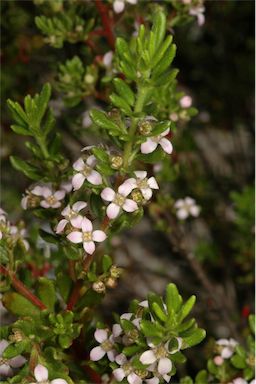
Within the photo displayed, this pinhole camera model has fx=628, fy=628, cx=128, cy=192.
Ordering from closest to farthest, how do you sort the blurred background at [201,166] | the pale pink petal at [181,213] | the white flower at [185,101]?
the white flower at [185,101] → the pale pink petal at [181,213] → the blurred background at [201,166]

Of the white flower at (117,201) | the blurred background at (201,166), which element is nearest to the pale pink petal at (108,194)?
the white flower at (117,201)

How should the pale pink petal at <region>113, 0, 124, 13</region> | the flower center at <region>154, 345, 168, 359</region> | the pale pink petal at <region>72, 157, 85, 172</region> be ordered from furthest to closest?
1. the pale pink petal at <region>113, 0, 124, 13</region>
2. the pale pink petal at <region>72, 157, 85, 172</region>
3. the flower center at <region>154, 345, 168, 359</region>

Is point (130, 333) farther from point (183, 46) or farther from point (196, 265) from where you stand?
point (183, 46)

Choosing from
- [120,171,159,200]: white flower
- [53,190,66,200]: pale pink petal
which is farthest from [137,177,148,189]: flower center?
[53,190,66,200]: pale pink petal

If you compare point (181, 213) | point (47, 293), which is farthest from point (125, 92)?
point (181, 213)

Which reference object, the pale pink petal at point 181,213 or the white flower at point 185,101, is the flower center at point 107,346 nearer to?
the white flower at point 185,101

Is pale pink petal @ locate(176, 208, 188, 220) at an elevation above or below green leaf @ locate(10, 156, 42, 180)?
below

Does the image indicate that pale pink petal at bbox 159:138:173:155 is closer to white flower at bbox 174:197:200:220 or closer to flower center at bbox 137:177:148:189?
flower center at bbox 137:177:148:189

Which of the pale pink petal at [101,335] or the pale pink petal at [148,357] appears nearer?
the pale pink petal at [148,357]

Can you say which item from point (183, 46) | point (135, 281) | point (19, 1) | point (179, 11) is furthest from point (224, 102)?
point (179, 11)
